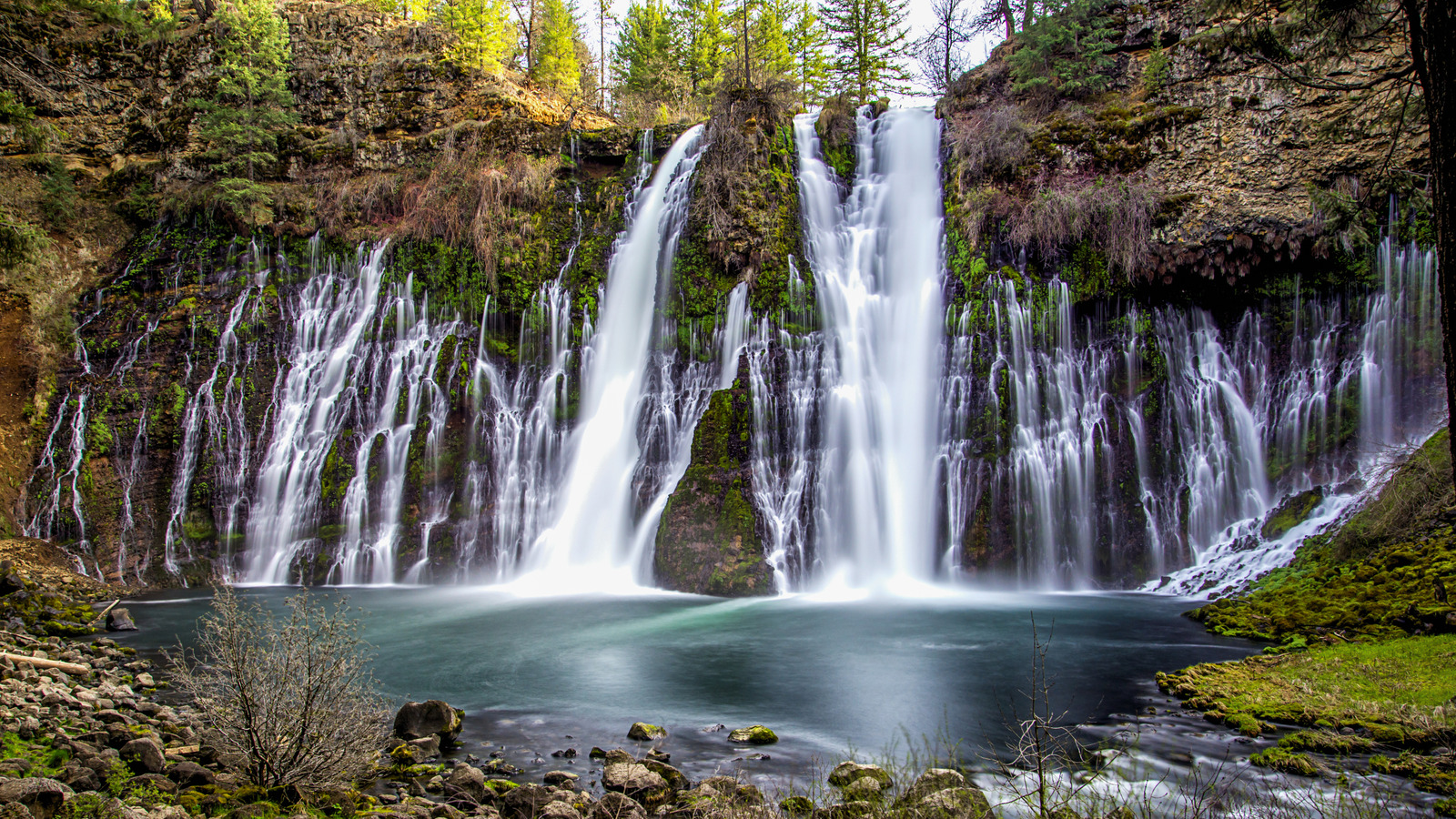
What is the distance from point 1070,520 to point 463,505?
12.6 m

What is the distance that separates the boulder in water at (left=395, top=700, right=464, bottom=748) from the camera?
242 inches

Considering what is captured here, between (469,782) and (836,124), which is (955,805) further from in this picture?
(836,124)

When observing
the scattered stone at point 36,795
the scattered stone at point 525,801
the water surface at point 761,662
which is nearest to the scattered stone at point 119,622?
the water surface at point 761,662

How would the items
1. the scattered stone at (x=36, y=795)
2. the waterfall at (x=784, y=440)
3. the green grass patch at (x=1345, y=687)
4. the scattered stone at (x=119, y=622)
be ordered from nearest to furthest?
the scattered stone at (x=36, y=795) → the green grass patch at (x=1345, y=687) → the scattered stone at (x=119, y=622) → the waterfall at (x=784, y=440)

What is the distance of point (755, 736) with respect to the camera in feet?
21.0

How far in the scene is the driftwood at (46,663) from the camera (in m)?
6.48

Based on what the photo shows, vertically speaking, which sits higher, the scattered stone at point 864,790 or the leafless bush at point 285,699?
the leafless bush at point 285,699

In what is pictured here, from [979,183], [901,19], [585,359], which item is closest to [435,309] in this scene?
[585,359]

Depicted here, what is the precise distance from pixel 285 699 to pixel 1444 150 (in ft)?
25.1

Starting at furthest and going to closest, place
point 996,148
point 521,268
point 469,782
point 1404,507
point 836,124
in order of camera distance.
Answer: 1. point 836,124
2. point 521,268
3. point 996,148
4. point 1404,507
5. point 469,782

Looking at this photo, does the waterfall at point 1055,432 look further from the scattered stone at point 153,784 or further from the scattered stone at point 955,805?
the scattered stone at point 153,784

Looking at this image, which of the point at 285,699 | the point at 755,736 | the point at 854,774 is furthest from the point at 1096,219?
the point at 285,699

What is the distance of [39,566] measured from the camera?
13.3m

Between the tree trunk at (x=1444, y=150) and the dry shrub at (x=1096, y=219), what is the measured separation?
36.1ft
